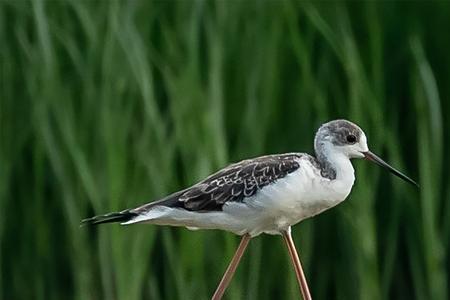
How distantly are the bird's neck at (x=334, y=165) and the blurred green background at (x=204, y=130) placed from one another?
5.43 feet

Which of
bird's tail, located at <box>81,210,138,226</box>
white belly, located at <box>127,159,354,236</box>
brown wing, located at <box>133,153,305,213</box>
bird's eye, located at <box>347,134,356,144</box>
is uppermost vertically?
bird's eye, located at <box>347,134,356,144</box>

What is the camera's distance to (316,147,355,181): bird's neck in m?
3.54

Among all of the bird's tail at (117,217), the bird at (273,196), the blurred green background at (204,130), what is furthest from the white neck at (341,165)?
the blurred green background at (204,130)

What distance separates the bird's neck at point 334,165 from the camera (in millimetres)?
3535

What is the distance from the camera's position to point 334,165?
11.7 ft

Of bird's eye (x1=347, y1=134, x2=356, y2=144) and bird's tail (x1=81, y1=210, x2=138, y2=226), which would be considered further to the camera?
bird's eye (x1=347, y1=134, x2=356, y2=144)

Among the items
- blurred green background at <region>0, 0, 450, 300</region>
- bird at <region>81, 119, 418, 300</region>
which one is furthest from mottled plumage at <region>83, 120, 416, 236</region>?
blurred green background at <region>0, 0, 450, 300</region>

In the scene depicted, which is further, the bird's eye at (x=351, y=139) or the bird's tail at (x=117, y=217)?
the bird's eye at (x=351, y=139)

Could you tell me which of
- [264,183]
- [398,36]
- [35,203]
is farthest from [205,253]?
[264,183]

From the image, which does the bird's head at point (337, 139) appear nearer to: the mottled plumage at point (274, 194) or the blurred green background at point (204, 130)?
the mottled plumage at point (274, 194)

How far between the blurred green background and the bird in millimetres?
1624

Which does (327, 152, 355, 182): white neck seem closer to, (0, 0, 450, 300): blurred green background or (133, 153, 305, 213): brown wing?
(133, 153, 305, 213): brown wing

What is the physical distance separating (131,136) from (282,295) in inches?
36.5

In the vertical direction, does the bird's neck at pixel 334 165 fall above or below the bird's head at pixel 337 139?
below
